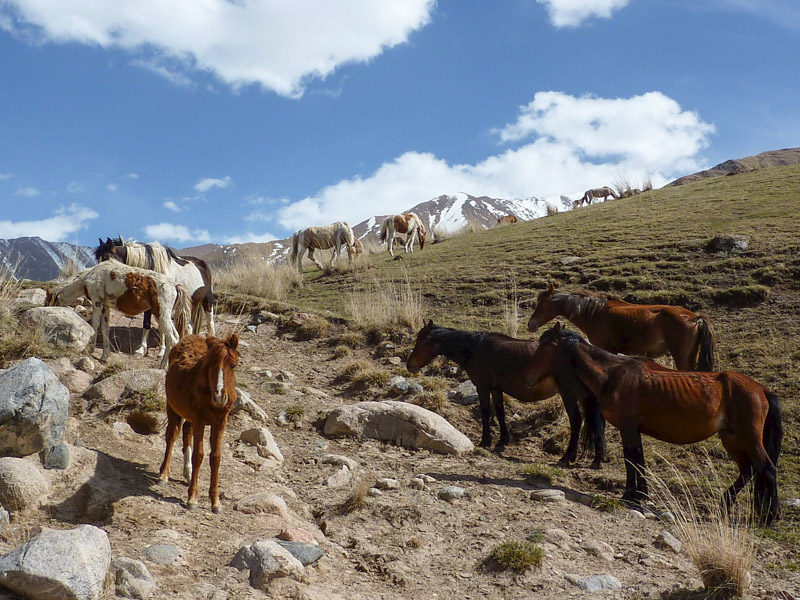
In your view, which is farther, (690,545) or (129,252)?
(129,252)

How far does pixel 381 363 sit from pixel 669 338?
194 inches

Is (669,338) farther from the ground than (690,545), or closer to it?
farther from the ground

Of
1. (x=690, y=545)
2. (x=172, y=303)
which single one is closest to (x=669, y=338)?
(x=690, y=545)

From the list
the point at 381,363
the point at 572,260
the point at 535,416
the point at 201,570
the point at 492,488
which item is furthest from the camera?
the point at 572,260

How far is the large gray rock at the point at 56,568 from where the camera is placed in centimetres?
359

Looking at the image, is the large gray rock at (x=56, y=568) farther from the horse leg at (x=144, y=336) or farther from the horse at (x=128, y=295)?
the horse leg at (x=144, y=336)

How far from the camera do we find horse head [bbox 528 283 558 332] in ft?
38.6

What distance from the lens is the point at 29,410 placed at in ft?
17.1

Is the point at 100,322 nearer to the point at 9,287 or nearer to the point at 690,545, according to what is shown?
the point at 9,287

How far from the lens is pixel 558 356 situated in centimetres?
829

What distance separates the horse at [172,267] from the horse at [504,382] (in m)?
4.40

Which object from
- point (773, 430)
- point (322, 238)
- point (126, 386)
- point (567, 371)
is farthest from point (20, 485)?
point (322, 238)

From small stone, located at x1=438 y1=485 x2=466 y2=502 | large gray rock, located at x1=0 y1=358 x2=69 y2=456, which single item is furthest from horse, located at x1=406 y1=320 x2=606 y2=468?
large gray rock, located at x1=0 y1=358 x2=69 y2=456

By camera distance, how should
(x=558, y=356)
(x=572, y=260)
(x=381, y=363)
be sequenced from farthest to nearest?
(x=572, y=260) < (x=381, y=363) < (x=558, y=356)
